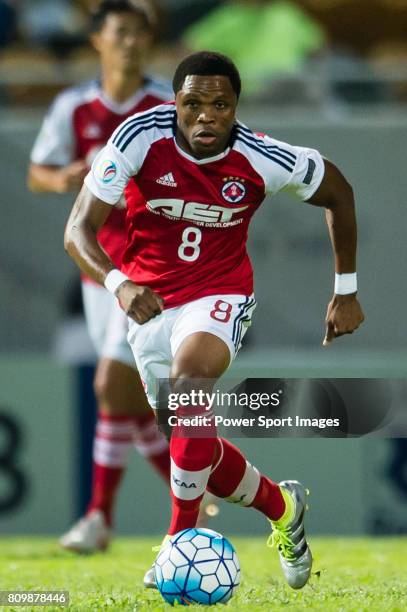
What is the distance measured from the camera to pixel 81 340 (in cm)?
994

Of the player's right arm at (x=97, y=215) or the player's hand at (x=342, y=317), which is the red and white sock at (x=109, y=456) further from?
the player's right arm at (x=97, y=215)

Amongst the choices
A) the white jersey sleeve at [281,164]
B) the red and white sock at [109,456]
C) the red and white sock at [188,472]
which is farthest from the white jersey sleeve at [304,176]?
the red and white sock at [109,456]

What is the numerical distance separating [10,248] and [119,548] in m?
3.24

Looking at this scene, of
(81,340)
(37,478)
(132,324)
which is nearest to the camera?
(132,324)

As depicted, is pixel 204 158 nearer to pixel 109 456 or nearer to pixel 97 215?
pixel 97 215

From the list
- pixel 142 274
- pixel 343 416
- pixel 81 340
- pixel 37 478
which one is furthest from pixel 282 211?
pixel 343 416

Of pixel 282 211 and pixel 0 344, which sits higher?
pixel 282 211

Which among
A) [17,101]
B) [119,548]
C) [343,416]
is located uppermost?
[17,101]

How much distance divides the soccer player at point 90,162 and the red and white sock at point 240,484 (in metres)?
2.16

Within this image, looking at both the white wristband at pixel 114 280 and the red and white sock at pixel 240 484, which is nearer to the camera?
the white wristband at pixel 114 280

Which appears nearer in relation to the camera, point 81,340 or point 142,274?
point 142,274

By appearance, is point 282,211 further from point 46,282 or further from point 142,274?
point 142,274

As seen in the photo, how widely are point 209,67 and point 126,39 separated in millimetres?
2752

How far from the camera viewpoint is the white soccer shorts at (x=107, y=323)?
724 centimetres
